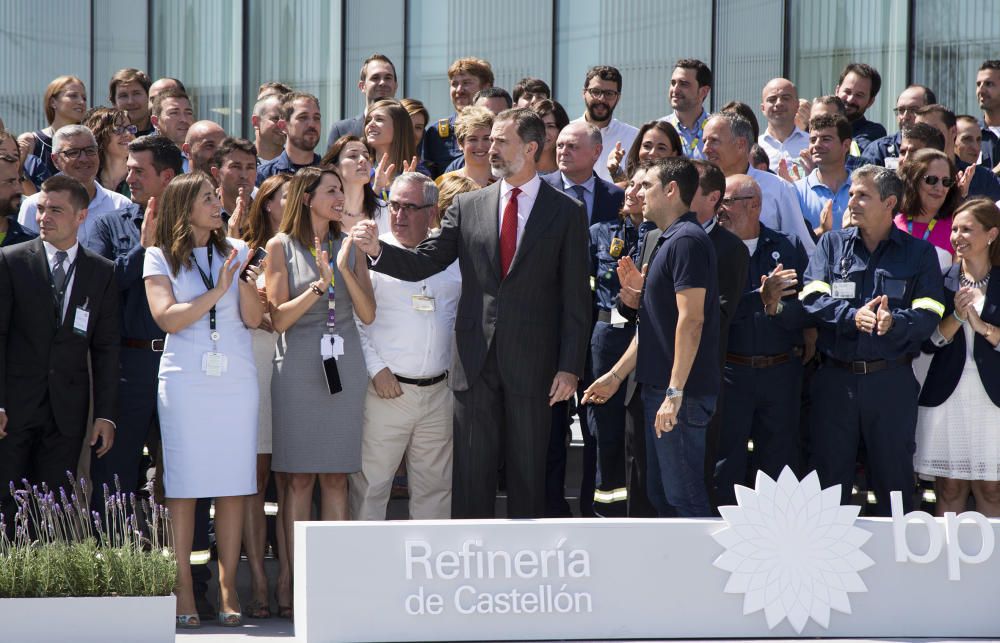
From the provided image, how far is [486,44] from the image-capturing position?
12.7 m

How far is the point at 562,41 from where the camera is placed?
41.3ft

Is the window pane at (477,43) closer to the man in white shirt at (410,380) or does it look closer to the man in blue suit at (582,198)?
the man in blue suit at (582,198)

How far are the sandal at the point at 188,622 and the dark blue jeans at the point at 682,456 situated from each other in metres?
2.19

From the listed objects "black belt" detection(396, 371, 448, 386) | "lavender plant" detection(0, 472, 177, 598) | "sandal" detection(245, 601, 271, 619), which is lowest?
"sandal" detection(245, 601, 271, 619)

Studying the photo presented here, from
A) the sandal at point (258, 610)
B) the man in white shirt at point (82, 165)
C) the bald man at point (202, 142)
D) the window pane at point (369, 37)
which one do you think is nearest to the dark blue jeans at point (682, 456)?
the sandal at point (258, 610)

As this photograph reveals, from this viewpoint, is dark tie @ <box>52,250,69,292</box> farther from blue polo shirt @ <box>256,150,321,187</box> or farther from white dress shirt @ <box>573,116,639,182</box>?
white dress shirt @ <box>573,116,639,182</box>

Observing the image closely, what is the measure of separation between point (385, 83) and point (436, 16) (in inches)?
133

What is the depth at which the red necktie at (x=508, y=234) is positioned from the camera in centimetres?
675

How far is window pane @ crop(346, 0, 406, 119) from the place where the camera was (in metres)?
12.8

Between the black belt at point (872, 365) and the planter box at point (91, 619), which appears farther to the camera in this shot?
the black belt at point (872, 365)

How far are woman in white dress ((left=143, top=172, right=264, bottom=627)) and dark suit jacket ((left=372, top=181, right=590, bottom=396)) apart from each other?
2.55 feet

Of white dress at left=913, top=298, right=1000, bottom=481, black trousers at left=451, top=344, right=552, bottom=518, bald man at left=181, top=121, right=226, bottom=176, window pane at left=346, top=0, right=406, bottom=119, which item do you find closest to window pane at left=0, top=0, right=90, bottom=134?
window pane at left=346, top=0, right=406, bottom=119

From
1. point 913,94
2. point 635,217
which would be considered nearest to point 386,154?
point 635,217

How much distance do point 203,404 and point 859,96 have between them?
217 inches
